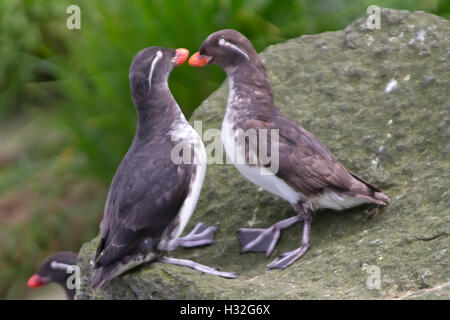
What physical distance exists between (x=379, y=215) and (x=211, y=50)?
142cm

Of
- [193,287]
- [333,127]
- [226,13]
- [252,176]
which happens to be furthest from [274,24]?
[193,287]

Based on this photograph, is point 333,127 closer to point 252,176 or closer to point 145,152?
point 252,176

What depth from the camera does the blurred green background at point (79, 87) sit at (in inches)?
253

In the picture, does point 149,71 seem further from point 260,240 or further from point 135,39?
point 135,39

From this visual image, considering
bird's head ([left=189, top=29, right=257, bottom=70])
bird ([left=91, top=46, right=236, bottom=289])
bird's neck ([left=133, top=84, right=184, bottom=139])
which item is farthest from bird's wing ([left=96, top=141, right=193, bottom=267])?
bird's head ([left=189, top=29, right=257, bottom=70])

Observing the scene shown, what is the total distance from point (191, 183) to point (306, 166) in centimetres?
65

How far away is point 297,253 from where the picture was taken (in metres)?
4.39

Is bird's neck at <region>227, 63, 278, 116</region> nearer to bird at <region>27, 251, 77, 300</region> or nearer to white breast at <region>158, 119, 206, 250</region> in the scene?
white breast at <region>158, 119, 206, 250</region>

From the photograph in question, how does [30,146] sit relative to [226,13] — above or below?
below

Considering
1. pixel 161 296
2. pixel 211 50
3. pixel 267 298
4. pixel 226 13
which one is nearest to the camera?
pixel 267 298

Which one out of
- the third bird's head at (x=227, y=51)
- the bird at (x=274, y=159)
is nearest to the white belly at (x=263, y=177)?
the bird at (x=274, y=159)

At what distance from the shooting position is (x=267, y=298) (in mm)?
3807

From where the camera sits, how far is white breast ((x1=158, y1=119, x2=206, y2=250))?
14.3 ft

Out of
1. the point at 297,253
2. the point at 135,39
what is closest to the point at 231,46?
the point at 297,253
